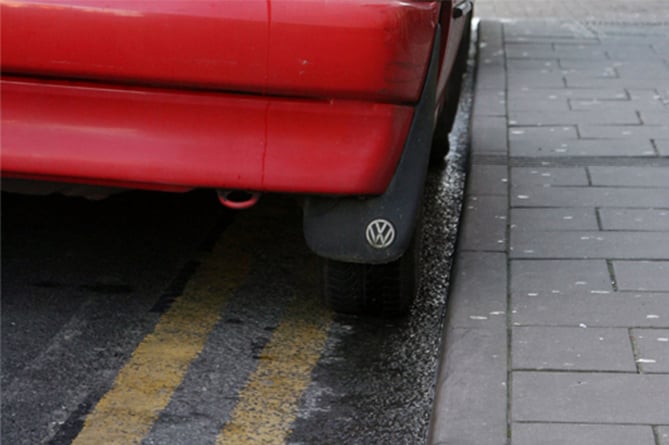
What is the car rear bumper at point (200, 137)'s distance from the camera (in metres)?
3.87

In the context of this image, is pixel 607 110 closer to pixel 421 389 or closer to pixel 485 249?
pixel 485 249

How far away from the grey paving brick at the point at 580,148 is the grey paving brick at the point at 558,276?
71.2 inches

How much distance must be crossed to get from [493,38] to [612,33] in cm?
91

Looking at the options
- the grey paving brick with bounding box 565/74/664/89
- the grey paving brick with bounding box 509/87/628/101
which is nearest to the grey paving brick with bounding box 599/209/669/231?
the grey paving brick with bounding box 509/87/628/101

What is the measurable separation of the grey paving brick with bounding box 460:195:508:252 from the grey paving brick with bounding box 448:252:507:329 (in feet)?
0.37

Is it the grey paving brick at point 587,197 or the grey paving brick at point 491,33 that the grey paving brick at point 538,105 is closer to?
the grey paving brick at point 587,197

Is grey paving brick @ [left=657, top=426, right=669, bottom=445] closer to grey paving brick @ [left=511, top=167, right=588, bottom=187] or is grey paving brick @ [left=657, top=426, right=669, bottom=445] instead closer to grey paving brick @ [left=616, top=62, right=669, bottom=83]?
grey paving brick @ [left=511, top=167, right=588, bottom=187]

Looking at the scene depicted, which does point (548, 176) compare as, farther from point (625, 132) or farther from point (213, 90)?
point (213, 90)

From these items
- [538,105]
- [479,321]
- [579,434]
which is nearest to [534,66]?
[538,105]

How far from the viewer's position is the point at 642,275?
15.2 ft

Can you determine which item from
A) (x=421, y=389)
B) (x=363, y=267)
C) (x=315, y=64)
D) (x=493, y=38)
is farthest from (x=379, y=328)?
(x=493, y=38)

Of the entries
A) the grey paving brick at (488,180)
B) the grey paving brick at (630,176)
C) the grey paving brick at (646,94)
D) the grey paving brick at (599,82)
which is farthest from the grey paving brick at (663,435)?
the grey paving brick at (599,82)

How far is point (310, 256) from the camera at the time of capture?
5.26 m

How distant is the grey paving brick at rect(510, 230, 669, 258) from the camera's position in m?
4.88
